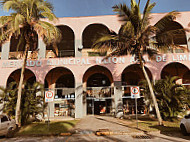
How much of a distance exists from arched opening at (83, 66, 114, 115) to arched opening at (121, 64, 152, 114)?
5.86ft

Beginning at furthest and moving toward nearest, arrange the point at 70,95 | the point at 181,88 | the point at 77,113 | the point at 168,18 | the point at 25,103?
the point at 70,95 → the point at 77,113 → the point at 181,88 → the point at 25,103 → the point at 168,18

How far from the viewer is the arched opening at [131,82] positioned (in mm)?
18209

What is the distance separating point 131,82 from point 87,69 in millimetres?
6283

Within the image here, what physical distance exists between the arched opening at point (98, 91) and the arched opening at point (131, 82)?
5.86 feet

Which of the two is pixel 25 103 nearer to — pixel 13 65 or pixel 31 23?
pixel 31 23

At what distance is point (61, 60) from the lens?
16.8m

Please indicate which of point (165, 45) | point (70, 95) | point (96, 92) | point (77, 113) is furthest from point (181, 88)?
point (70, 95)

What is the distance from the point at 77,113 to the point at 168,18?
11.7 m

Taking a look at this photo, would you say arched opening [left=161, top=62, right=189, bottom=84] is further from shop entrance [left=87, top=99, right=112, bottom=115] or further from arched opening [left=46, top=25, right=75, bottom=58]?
arched opening [left=46, top=25, right=75, bottom=58]

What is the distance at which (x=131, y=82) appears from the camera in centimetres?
1953

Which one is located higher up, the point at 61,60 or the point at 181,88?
the point at 61,60

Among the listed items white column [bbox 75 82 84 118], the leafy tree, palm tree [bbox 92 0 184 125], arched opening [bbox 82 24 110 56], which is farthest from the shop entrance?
palm tree [bbox 92 0 184 125]

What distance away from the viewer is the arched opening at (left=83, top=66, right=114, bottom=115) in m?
17.8

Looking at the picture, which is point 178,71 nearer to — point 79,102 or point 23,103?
point 79,102
